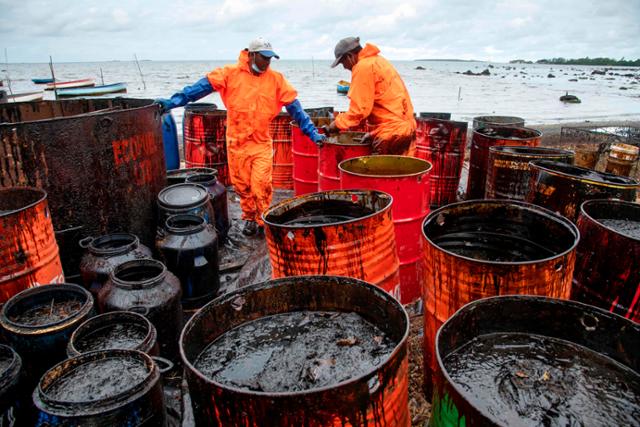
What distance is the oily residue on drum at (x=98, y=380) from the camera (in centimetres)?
204

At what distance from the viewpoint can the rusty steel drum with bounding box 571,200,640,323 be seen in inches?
92.4

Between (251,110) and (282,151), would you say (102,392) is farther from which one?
(282,151)

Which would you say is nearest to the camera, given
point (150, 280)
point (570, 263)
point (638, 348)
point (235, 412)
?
point (235, 412)

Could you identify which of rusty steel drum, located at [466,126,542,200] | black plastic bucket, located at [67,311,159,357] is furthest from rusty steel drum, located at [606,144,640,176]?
black plastic bucket, located at [67,311,159,357]

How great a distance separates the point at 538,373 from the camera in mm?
1565

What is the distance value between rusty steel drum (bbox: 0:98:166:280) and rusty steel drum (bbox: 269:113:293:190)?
2.74m

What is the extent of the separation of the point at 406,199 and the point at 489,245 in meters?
0.86

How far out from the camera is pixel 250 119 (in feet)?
18.3

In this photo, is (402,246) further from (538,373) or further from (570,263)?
(538,373)

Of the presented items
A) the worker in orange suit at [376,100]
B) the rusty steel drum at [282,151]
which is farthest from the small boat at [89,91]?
the worker in orange suit at [376,100]

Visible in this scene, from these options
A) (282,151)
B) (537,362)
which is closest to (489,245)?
(537,362)

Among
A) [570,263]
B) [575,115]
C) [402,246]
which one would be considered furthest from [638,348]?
[575,115]

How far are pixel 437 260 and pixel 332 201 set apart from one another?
3.61 feet

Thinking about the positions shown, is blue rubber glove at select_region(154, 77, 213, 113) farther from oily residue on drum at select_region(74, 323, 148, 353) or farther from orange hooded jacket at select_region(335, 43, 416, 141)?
oily residue on drum at select_region(74, 323, 148, 353)
